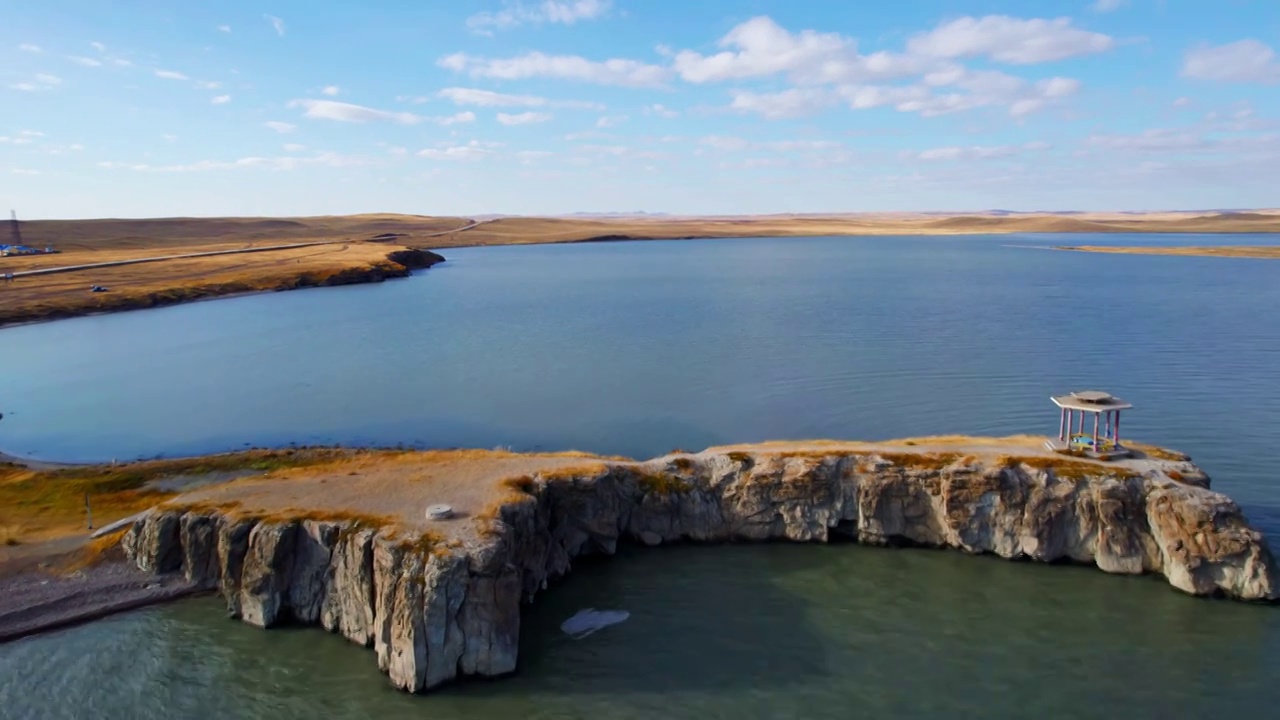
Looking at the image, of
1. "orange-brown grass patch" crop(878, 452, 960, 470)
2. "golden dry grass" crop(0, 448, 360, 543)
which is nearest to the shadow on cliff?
"orange-brown grass patch" crop(878, 452, 960, 470)

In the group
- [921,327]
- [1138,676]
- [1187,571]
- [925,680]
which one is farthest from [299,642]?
[921,327]

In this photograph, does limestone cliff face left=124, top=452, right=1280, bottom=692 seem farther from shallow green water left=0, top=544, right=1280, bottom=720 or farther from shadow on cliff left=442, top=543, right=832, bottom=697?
shallow green water left=0, top=544, right=1280, bottom=720

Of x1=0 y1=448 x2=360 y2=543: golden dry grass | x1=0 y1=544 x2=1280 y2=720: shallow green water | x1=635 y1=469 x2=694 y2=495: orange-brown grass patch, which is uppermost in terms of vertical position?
x1=635 y1=469 x2=694 y2=495: orange-brown grass patch

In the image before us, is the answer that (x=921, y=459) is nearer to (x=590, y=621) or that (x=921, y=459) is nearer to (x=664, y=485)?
(x=664, y=485)

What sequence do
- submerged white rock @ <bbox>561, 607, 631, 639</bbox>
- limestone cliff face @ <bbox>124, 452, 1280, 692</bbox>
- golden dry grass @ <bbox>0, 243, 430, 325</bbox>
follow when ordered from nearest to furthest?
limestone cliff face @ <bbox>124, 452, 1280, 692</bbox> < submerged white rock @ <bbox>561, 607, 631, 639</bbox> < golden dry grass @ <bbox>0, 243, 430, 325</bbox>

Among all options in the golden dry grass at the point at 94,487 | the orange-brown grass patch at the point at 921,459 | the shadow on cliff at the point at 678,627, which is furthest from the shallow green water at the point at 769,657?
the golden dry grass at the point at 94,487

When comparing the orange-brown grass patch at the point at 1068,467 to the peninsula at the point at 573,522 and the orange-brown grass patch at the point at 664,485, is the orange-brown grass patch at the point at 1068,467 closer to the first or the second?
the peninsula at the point at 573,522
